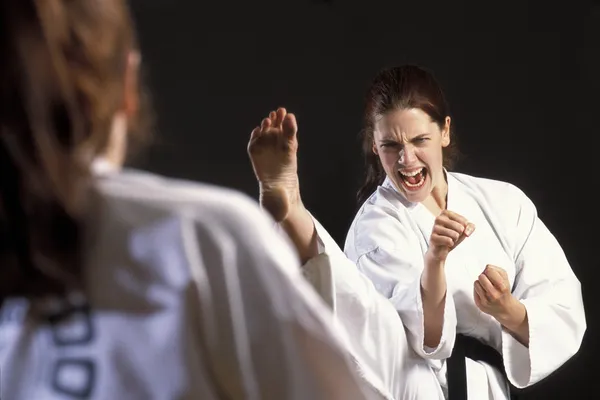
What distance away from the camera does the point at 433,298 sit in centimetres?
135

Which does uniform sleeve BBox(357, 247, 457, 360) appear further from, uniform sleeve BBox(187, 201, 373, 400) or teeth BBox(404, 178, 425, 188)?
uniform sleeve BBox(187, 201, 373, 400)

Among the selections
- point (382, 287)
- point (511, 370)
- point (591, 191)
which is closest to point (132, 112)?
point (382, 287)

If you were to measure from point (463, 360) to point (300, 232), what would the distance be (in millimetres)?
461

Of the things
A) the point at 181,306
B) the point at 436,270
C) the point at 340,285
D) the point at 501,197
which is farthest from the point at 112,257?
the point at 501,197

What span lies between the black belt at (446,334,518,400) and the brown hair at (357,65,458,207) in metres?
0.34

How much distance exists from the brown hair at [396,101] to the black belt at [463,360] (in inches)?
13.2

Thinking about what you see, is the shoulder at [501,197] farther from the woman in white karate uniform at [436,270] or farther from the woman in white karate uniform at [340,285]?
the woman in white karate uniform at [340,285]

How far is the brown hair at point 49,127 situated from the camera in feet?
1.20

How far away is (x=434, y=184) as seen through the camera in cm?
155

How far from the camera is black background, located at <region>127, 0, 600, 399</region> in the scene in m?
1.47

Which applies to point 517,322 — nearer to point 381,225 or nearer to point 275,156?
point 381,225

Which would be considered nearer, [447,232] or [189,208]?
[189,208]

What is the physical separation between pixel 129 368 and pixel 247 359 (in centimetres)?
6

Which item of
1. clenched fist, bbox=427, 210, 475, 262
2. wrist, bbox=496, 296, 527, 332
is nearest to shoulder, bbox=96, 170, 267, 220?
clenched fist, bbox=427, 210, 475, 262
